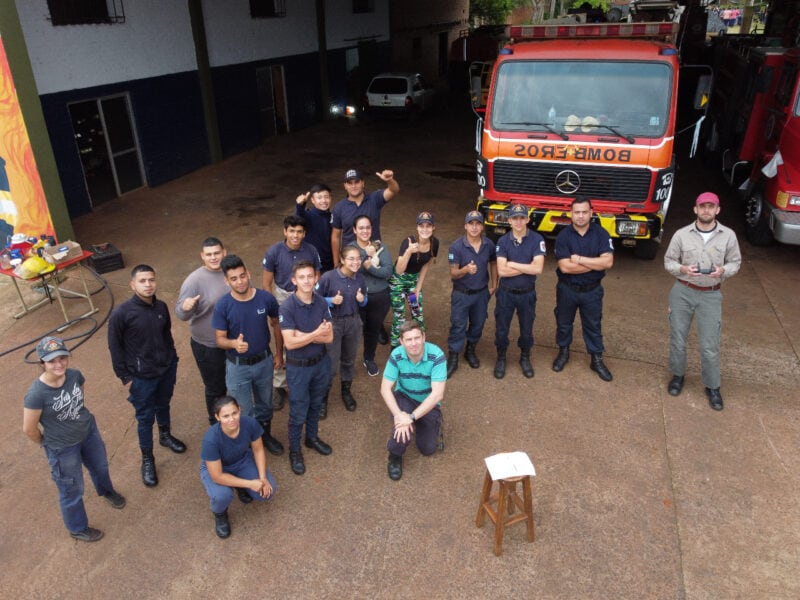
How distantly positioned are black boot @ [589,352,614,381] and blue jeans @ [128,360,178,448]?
160 inches

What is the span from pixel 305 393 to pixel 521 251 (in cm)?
241

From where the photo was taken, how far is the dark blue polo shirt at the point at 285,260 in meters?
5.38

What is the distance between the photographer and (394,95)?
61.7 feet

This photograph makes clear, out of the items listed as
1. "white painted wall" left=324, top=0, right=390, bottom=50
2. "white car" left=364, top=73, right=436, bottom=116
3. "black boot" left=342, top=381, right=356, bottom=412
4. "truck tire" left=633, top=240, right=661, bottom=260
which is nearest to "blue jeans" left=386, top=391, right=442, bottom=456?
"black boot" left=342, top=381, right=356, bottom=412

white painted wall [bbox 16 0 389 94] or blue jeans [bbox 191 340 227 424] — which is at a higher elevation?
white painted wall [bbox 16 0 389 94]

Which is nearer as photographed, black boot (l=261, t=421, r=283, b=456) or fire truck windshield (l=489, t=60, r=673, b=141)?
black boot (l=261, t=421, r=283, b=456)

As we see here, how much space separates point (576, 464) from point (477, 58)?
22842mm

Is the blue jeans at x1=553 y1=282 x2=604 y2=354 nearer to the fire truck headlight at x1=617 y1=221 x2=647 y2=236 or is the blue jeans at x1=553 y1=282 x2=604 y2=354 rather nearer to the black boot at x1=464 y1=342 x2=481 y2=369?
the black boot at x1=464 y1=342 x2=481 y2=369

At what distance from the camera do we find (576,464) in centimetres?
484

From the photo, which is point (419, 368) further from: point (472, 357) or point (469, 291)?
point (472, 357)

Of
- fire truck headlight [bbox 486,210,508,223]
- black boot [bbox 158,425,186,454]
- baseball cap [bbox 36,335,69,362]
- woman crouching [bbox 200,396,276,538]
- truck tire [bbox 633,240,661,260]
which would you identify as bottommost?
black boot [bbox 158,425,186,454]

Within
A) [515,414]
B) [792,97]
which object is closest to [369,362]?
[515,414]

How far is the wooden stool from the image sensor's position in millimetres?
3889

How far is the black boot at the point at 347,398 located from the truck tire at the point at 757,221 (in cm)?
697
